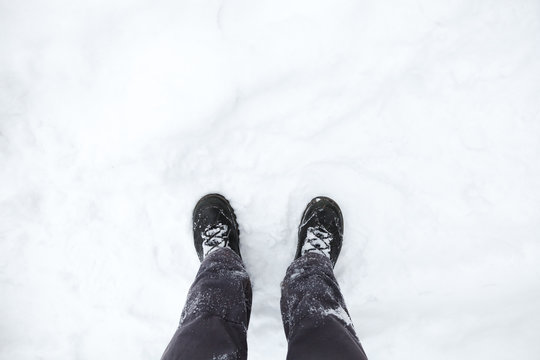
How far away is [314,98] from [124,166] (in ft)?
3.56

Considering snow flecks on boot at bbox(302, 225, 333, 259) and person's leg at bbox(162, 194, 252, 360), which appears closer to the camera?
person's leg at bbox(162, 194, 252, 360)

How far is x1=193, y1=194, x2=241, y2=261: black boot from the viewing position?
Answer: 1.74m

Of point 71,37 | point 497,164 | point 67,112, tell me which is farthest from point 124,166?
point 497,164

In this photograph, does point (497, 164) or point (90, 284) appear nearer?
point (497, 164)

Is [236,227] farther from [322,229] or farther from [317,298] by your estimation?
[317,298]

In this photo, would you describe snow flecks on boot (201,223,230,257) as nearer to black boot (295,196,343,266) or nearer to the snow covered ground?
the snow covered ground

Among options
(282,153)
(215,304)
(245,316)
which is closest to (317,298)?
(245,316)

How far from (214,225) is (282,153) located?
20.6 inches

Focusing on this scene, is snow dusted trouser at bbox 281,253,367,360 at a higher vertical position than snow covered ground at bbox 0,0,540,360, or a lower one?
lower

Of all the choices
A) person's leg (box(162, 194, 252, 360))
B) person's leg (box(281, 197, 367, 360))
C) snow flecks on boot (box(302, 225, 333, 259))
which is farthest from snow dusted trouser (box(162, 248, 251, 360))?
snow flecks on boot (box(302, 225, 333, 259))

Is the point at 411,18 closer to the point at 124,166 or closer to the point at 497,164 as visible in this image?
the point at 497,164

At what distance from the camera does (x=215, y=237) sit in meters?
1.74

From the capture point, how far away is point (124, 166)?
5.91ft

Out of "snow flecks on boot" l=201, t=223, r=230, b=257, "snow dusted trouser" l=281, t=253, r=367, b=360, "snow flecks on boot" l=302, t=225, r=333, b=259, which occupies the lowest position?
"snow dusted trouser" l=281, t=253, r=367, b=360
